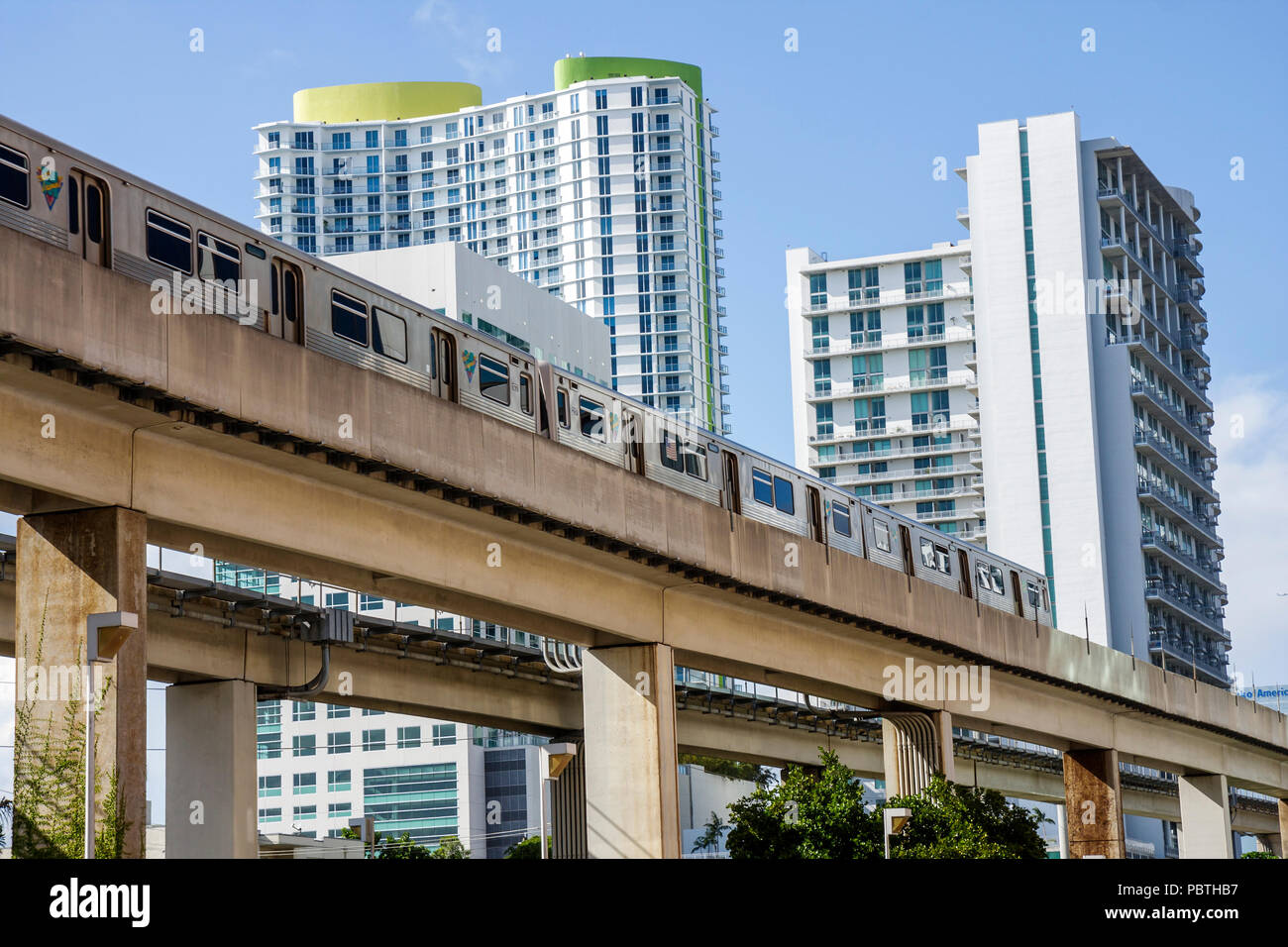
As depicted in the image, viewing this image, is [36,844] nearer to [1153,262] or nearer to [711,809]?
[711,809]

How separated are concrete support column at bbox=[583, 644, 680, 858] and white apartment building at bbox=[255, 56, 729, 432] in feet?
459

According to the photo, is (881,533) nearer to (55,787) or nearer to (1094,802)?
(1094,802)

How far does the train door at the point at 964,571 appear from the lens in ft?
150

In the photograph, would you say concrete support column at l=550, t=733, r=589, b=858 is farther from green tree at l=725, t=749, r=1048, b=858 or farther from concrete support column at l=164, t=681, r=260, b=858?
concrete support column at l=164, t=681, r=260, b=858

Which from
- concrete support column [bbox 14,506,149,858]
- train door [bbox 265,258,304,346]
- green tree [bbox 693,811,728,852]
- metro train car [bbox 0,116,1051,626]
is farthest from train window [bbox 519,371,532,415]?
green tree [bbox 693,811,728,852]

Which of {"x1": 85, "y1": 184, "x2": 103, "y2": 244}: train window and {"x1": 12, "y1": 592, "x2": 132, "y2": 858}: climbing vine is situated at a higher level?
{"x1": 85, "y1": 184, "x2": 103, "y2": 244}: train window

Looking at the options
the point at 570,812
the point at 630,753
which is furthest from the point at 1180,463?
the point at 630,753

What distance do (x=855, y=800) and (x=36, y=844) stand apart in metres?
20.5

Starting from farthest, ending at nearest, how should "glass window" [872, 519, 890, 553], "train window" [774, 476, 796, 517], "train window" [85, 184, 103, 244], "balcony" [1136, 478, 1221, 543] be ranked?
1. "balcony" [1136, 478, 1221, 543]
2. "glass window" [872, 519, 890, 553]
3. "train window" [774, 476, 796, 517]
4. "train window" [85, 184, 103, 244]

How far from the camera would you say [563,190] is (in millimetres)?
180625

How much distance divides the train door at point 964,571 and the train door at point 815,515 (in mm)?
8330

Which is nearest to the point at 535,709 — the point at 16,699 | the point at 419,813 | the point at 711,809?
the point at 16,699

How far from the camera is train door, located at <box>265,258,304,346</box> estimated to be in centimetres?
2352

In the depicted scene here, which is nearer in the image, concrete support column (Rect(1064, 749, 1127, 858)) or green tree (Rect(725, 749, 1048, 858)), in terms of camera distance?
green tree (Rect(725, 749, 1048, 858))
